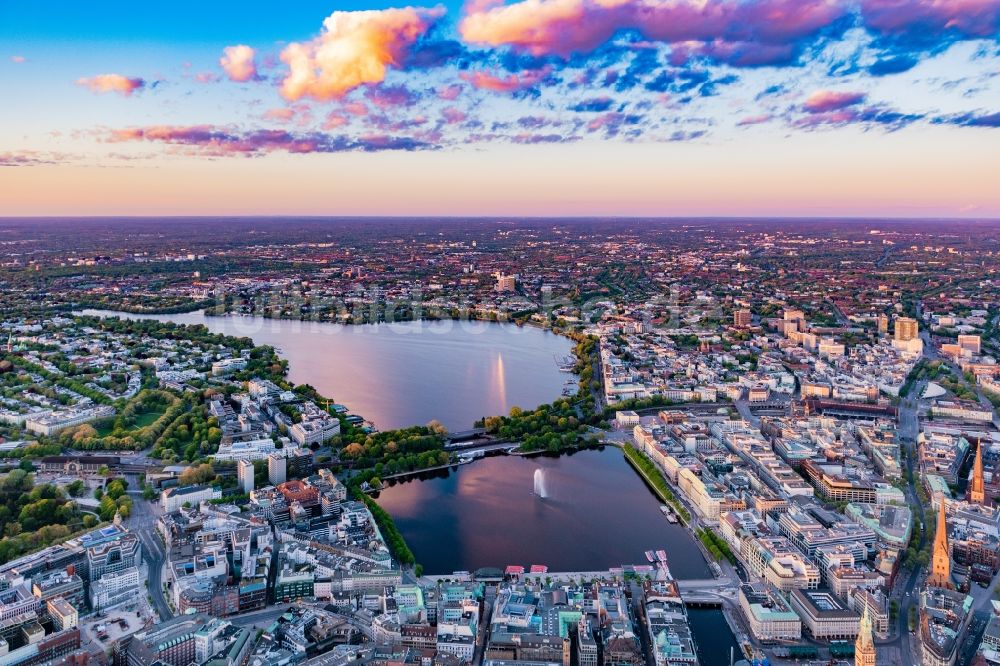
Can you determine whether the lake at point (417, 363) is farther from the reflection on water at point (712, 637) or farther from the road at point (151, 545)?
the reflection on water at point (712, 637)

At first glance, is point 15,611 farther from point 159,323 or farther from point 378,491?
point 159,323

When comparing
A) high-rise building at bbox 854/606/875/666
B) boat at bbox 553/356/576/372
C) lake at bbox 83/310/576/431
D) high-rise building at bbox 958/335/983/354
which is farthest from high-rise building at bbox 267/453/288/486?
high-rise building at bbox 958/335/983/354

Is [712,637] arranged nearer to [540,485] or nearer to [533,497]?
[533,497]

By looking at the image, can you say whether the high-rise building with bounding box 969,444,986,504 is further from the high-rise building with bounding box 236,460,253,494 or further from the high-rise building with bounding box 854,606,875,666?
the high-rise building with bounding box 236,460,253,494

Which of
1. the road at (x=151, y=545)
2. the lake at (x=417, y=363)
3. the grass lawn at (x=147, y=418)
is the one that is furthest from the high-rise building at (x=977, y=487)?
the grass lawn at (x=147, y=418)

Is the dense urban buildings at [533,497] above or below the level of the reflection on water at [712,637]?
above

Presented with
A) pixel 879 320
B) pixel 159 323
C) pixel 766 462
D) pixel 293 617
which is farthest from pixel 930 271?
pixel 293 617
